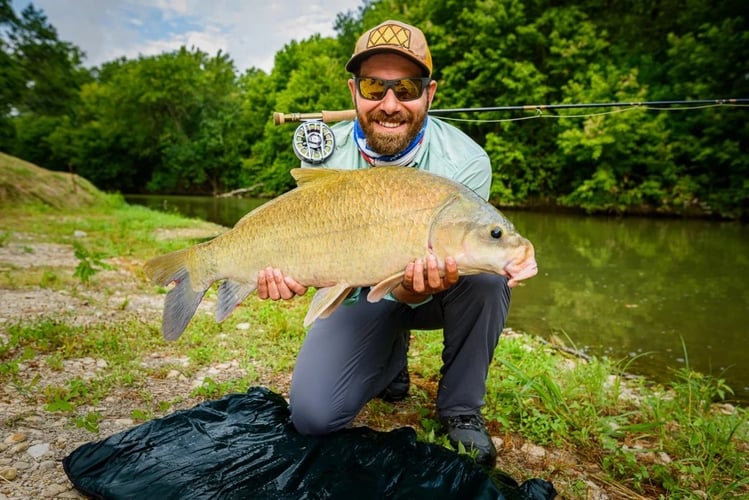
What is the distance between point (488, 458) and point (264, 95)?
37.3 meters

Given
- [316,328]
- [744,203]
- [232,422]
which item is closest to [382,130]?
[316,328]

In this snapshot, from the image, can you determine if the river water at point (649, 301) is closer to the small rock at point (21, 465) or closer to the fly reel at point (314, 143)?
the fly reel at point (314, 143)

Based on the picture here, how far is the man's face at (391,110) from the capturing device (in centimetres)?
235

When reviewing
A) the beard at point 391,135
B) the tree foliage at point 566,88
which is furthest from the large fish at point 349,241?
the tree foliage at point 566,88

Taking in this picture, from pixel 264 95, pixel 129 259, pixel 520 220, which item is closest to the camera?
pixel 129 259

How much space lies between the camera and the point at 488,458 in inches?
83.0

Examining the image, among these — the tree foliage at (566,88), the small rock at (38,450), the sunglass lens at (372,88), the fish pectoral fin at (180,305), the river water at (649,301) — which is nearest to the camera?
the small rock at (38,450)

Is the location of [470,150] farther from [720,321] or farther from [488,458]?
[720,321]

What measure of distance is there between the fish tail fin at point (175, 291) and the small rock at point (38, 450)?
2.20 ft

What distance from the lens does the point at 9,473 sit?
1771mm

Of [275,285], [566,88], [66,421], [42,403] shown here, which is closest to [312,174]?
[275,285]

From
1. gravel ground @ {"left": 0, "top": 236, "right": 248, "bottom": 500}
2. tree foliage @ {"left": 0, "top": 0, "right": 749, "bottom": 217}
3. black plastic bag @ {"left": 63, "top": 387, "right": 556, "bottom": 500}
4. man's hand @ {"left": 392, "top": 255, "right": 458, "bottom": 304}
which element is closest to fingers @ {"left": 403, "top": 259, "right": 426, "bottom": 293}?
man's hand @ {"left": 392, "top": 255, "right": 458, "bottom": 304}

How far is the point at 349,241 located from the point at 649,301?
239 inches

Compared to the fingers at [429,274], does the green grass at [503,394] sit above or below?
below
